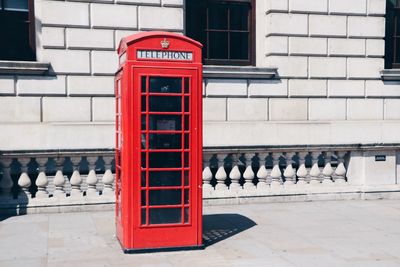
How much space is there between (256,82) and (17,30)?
5209mm

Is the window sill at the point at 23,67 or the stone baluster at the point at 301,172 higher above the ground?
the window sill at the point at 23,67

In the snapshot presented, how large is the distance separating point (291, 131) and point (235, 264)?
6.34 meters

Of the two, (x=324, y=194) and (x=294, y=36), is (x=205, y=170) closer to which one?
(x=324, y=194)

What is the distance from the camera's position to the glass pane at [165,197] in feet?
22.1

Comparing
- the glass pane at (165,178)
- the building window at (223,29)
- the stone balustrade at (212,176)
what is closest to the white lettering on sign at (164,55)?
the glass pane at (165,178)

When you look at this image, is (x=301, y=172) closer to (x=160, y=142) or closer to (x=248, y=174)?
(x=248, y=174)

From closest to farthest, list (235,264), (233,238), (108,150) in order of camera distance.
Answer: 1. (235,264)
2. (233,238)
3. (108,150)

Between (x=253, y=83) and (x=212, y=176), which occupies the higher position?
(x=253, y=83)

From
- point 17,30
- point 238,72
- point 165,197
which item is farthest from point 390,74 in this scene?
point 17,30

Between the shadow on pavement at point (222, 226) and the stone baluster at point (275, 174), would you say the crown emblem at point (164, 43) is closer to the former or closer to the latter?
the shadow on pavement at point (222, 226)

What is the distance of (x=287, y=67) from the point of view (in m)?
12.3

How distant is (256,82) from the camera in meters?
12.2

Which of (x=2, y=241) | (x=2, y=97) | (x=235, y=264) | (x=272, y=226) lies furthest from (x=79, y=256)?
(x=2, y=97)

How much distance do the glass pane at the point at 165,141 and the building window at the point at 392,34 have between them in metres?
8.55
